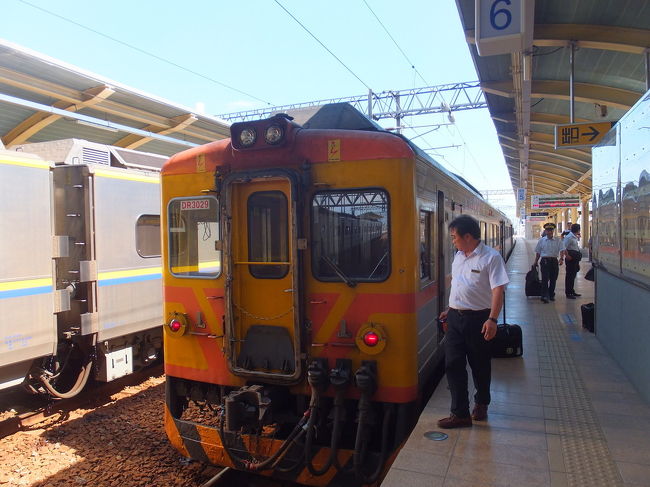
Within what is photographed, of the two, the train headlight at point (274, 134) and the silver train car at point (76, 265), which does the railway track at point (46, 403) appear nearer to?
the silver train car at point (76, 265)

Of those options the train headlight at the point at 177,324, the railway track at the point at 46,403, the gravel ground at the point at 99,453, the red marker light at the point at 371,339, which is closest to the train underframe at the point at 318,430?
the red marker light at the point at 371,339

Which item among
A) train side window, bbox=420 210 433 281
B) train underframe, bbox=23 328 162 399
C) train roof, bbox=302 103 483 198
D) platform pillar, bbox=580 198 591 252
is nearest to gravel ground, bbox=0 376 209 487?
train underframe, bbox=23 328 162 399

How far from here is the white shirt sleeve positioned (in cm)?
368

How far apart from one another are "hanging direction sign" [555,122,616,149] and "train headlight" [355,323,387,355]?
25.6 ft

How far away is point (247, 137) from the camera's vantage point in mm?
3986

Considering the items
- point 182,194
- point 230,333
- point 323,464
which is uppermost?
point 182,194

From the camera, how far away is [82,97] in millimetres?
9508

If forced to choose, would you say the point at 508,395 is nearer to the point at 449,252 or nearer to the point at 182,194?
the point at 449,252

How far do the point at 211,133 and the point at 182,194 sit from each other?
9.28m

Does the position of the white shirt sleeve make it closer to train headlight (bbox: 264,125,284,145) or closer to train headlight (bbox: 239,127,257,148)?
train headlight (bbox: 264,125,284,145)

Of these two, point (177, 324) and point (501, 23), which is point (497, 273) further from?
point (501, 23)

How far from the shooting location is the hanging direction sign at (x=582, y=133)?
964 cm

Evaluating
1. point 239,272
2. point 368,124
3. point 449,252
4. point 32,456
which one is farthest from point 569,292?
point 32,456

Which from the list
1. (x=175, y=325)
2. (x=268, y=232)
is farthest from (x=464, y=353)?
(x=175, y=325)
